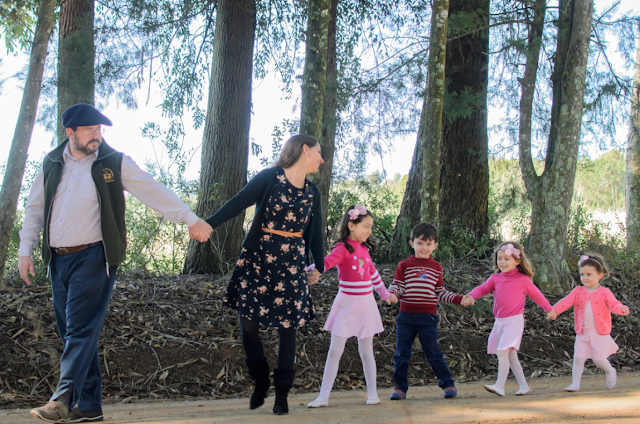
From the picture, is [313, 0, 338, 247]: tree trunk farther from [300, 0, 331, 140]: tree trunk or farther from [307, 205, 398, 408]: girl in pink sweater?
[307, 205, 398, 408]: girl in pink sweater

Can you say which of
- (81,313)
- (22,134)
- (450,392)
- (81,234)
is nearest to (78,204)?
(81,234)

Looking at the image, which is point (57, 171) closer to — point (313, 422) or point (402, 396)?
point (313, 422)

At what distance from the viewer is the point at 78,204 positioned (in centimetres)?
305

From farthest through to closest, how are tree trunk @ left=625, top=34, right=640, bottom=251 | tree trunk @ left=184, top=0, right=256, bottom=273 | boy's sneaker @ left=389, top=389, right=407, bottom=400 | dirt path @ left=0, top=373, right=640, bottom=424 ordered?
tree trunk @ left=625, top=34, right=640, bottom=251 → tree trunk @ left=184, top=0, right=256, bottom=273 → boy's sneaker @ left=389, top=389, right=407, bottom=400 → dirt path @ left=0, top=373, right=640, bottom=424

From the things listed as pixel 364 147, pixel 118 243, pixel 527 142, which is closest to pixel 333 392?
pixel 118 243

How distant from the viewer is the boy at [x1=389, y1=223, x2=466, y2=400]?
3.90 meters

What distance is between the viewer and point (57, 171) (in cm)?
310

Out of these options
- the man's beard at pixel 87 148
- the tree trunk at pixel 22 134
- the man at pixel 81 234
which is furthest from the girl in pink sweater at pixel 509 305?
the tree trunk at pixel 22 134

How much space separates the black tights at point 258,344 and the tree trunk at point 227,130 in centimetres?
414

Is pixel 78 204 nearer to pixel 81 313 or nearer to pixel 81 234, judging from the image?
pixel 81 234

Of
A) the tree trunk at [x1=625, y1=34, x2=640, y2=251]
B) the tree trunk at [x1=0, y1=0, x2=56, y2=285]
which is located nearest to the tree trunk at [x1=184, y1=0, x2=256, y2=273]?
the tree trunk at [x1=0, y1=0, x2=56, y2=285]

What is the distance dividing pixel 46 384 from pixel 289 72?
7.10 meters

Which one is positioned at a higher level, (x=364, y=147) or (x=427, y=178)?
(x=364, y=147)

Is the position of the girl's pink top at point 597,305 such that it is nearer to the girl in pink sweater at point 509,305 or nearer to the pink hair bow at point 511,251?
the girl in pink sweater at point 509,305
